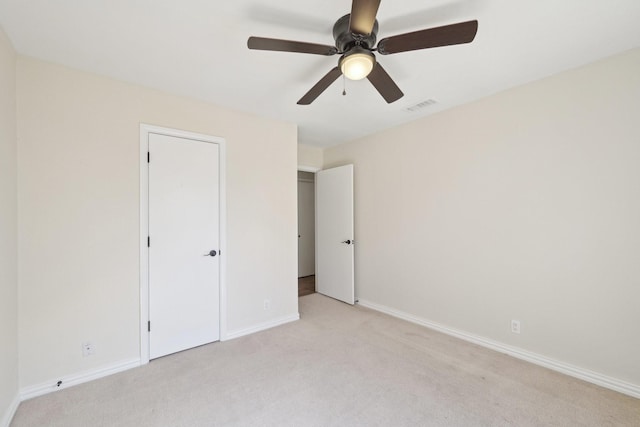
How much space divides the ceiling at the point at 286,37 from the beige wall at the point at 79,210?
19 centimetres

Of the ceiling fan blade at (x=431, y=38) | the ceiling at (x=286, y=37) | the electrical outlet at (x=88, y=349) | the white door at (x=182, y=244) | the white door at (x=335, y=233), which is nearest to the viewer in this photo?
the ceiling fan blade at (x=431, y=38)

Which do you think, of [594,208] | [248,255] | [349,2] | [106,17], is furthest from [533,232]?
[106,17]

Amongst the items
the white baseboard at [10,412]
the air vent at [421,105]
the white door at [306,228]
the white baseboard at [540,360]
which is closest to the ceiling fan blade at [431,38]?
the air vent at [421,105]

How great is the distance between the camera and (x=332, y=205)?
4301 millimetres

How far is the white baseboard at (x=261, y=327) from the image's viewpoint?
2926 millimetres

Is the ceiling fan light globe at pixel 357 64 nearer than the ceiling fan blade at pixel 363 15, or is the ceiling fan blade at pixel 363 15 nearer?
the ceiling fan blade at pixel 363 15

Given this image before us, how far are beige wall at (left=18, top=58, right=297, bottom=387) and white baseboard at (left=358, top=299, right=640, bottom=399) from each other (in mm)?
3070

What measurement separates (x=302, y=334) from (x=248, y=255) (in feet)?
3.50

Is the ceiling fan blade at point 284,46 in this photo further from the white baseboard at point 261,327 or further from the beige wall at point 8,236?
the white baseboard at point 261,327

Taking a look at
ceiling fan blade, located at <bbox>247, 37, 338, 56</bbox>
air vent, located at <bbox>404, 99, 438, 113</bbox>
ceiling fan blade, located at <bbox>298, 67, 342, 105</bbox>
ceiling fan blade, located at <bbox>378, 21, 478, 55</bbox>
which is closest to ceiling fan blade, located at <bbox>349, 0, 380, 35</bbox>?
ceiling fan blade, located at <bbox>378, 21, 478, 55</bbox>

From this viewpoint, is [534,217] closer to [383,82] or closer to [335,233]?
[383,82]

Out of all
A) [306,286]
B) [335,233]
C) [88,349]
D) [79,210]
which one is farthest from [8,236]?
[306,286]

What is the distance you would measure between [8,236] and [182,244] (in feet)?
3.72

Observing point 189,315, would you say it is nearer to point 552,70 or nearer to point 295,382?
point 295,382
